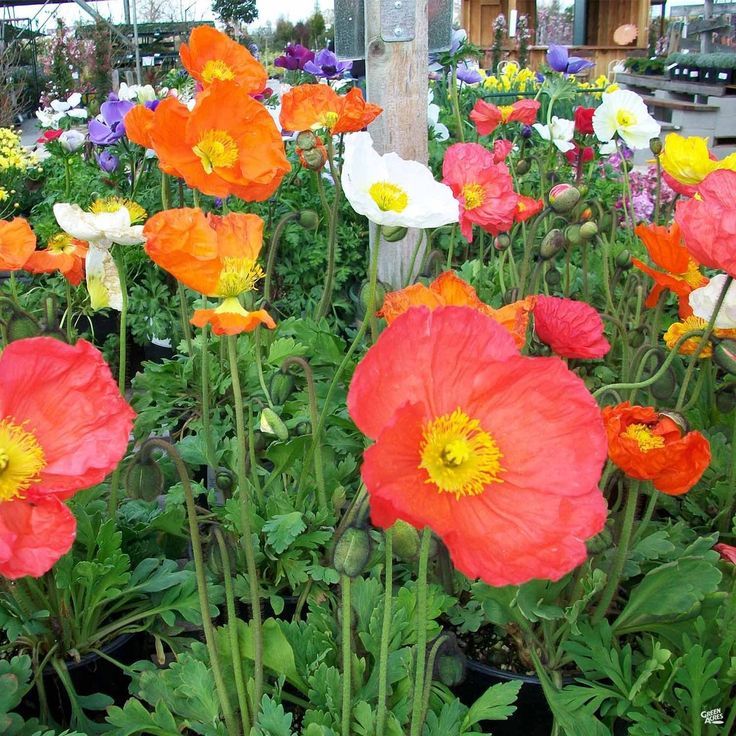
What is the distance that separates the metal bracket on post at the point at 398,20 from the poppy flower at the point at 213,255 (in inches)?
41.8

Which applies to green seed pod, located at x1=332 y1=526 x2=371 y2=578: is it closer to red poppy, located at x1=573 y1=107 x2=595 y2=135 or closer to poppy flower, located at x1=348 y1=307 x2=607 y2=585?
poppy flower, located at x1=348 y1=307 x2=607 y2=585

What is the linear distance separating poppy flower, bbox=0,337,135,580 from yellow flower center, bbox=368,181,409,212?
517mm

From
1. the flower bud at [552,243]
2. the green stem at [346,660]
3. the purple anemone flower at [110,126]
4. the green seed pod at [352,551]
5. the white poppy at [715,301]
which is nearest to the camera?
the green seed pod at [352,551]

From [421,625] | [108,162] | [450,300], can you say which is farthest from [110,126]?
[421,625]

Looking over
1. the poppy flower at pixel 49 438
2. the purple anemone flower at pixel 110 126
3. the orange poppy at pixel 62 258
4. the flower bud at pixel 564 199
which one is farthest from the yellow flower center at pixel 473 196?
the purple anemone flower at pixel 110 126

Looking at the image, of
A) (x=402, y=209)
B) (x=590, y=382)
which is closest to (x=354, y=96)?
(x=402, y=209)

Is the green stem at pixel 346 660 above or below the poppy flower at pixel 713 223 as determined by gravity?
below

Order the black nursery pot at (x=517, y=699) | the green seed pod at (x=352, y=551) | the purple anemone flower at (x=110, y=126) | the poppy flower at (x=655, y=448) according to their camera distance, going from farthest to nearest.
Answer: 1. the purple anemone flower at (x=110, y=126)
2. the black nursery pot at (x=517, y=699)
3. the poppy flower at (x=655, y=448)
4. the green seed pod at (x=352, y=551)

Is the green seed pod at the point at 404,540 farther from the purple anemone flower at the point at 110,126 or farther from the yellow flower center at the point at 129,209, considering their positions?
the purple anemone flower at the point at 110,126

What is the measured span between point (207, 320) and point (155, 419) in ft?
3.17

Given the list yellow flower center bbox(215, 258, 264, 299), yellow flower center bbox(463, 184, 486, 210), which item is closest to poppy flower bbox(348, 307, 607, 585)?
yellow flower center bbox(215, 258, 264, 299)

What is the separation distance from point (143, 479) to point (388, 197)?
19.0 inches

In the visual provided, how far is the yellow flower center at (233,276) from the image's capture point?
3.01 ft

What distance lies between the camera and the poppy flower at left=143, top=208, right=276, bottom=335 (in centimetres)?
85
